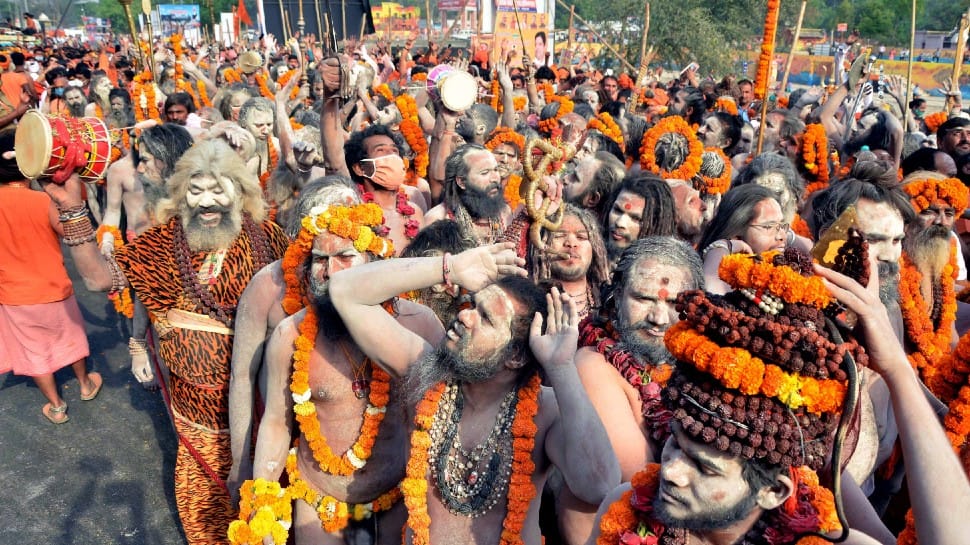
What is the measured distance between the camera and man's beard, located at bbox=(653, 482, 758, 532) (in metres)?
1.96

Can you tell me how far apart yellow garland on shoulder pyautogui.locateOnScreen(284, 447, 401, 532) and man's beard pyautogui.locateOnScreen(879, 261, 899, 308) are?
2870mm

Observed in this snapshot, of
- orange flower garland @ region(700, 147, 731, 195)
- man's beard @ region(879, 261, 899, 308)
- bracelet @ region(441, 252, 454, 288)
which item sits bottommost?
man's beard @ region(879, 261, 899, 308)

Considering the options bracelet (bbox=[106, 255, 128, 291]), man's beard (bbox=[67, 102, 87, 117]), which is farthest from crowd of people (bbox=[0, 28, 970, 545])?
man's beard (bbox=[67, 102, 87, 117])

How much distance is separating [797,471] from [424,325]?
1883 mm

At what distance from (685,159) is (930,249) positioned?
7.19 ft

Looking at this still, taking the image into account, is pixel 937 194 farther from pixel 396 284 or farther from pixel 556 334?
pixel 396 284

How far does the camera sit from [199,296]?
414 centimetres

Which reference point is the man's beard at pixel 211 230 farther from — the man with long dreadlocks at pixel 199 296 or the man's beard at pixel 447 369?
the man's beard at pixel 447 369

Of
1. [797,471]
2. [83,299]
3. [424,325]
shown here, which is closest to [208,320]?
[424,325]

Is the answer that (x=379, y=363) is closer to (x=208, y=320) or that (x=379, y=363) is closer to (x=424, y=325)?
(x=424, y=325)

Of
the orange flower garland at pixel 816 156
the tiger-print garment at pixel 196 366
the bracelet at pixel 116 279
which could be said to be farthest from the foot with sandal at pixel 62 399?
the orange flower garland at pixel 816 156

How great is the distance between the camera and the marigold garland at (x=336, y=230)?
10.7 feet

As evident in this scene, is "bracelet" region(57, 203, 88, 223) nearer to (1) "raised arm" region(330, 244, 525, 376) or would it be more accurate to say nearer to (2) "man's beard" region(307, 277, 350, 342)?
(2) "man's beard" region(307, 277, 350, 342)

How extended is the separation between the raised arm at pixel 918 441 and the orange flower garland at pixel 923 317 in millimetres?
2378
